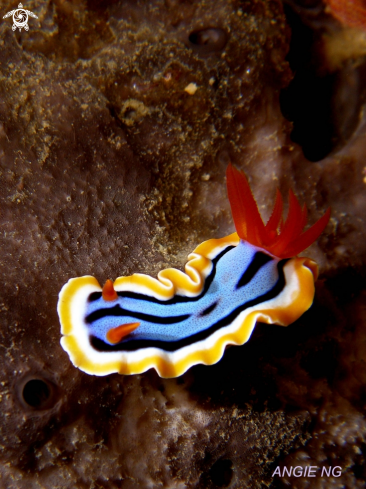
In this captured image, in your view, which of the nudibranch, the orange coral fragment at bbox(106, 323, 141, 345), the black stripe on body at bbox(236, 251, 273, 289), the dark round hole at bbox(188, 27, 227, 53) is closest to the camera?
the orange coral fragment at bbox(106, 323, 141, 345)

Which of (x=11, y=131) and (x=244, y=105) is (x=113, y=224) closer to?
(x=11, y=131)

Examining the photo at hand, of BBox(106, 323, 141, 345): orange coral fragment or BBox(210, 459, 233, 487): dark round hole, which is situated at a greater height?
BBox(106, 323, 141, 345): orange coral fragment

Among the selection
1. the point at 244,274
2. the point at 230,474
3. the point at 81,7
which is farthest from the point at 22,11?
the point at 230,474

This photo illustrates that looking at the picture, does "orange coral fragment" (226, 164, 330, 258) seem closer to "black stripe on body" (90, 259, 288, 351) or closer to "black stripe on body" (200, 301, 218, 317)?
"black stripe on body" (90, 259, 288, 351)

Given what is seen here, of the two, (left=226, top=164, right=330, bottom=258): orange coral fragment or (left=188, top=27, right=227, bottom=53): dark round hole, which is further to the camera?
(left=188, top=27, right=227, bottom=53): dark round hole

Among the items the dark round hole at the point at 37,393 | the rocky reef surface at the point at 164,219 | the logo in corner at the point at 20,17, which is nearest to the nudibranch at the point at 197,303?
the rocky reef surface at the point at 164,219

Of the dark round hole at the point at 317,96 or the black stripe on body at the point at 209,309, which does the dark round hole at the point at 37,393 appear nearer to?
the black stripe on body at the point at 209,309

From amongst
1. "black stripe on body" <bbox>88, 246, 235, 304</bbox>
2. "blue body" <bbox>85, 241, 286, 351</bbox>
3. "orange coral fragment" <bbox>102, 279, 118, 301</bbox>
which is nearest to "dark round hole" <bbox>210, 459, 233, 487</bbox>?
"blue body" <bbox>85, 241, 286, 351</bbox>
